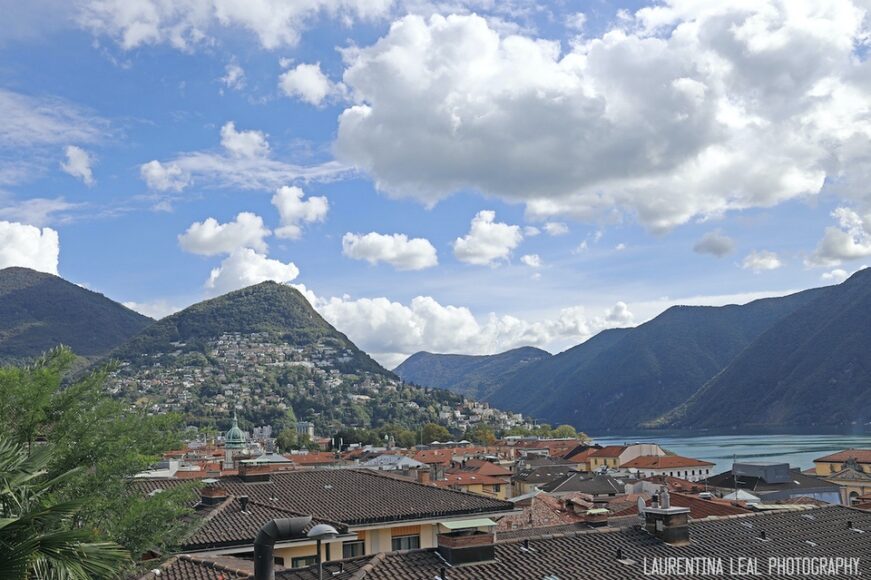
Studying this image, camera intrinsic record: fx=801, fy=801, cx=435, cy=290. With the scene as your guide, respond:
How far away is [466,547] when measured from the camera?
49.3 ft

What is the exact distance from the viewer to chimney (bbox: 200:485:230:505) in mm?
21656

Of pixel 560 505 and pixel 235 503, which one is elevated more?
pixel 235 503

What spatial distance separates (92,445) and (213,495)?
27.3 ft

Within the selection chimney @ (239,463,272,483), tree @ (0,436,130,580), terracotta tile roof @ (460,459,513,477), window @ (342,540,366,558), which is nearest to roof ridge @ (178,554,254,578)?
window @ (342,540,366,558)

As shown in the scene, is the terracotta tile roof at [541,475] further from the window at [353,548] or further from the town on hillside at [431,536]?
the window at [353,548]

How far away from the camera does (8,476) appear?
29.5 ft

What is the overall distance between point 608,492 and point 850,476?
24948mm

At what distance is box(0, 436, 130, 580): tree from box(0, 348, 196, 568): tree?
362 cm

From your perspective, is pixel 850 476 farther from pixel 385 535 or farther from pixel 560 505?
pixel 385 535

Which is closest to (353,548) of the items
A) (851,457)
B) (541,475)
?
(541,475)

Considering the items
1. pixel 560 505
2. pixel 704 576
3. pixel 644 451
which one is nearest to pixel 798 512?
pixel 704 576

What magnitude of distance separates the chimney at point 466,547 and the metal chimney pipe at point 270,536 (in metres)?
7.70

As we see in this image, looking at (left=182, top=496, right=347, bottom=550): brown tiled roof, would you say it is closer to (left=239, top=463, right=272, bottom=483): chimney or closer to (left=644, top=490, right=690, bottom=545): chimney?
(left=239, top=463, right=272, bottom=483): chimney

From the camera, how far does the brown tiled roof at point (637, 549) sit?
48.4ft
